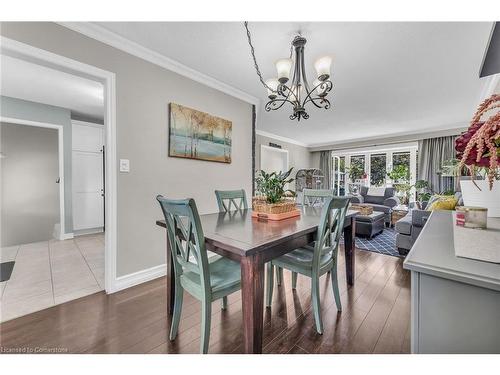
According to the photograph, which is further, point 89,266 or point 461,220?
point 89,266

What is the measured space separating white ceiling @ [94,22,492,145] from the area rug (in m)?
2.32

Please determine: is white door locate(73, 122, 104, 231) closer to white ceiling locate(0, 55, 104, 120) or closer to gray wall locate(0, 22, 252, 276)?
white ceiling locate(0, 55, 104, 120)

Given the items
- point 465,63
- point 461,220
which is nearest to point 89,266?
point 461,220

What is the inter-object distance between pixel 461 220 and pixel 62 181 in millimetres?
5039

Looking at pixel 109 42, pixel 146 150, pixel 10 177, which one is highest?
pixel 109 42

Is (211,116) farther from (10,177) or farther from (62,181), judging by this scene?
Result: (10,177)

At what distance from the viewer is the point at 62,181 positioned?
147 inches

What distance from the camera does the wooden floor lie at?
133 centimetres

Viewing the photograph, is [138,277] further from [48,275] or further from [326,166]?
[326,166]

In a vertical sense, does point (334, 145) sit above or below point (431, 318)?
above

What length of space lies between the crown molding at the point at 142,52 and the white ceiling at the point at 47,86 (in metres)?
0.94

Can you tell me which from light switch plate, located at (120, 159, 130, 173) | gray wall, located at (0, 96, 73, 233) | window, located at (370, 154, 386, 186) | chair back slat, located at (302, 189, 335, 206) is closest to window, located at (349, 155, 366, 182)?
window, located at (370, 154, 386, 186)

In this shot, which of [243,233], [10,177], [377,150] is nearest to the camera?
[243,233]

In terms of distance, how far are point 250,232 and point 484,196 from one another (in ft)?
4.11
